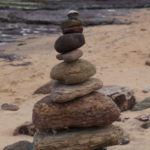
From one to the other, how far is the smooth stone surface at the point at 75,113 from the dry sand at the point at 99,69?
0.99 meters

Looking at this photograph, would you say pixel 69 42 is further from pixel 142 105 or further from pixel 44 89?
pixel 44 89

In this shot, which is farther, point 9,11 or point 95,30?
point 9,11

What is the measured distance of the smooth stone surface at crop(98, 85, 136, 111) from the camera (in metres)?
10.3

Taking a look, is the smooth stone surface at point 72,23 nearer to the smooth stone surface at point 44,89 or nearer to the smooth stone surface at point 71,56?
the smooth stone surface at point 71,56

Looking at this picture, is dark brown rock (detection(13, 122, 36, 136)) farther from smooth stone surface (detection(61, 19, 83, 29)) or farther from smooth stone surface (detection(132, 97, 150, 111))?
smooth stone surface (detection(61, 19, 83, 29))

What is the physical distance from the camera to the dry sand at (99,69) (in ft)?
31.2

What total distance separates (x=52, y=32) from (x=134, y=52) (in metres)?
8.33

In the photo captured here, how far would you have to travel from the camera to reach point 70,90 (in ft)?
23.1

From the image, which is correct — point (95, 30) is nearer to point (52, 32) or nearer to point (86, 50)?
point (52, 32)

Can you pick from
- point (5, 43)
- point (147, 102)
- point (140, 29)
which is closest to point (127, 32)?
point (140, 29)

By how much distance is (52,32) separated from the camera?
2472 cm

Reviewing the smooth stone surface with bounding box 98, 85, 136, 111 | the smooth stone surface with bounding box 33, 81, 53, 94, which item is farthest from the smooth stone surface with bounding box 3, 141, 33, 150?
the smooth stone surface with bounding box 33, 81, 53, 94

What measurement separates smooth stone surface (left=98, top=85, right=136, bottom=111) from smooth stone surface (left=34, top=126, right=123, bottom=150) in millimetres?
3067

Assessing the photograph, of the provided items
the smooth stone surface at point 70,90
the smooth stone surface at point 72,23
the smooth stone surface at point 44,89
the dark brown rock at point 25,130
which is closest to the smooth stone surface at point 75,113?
the smooth stone surface at point 70,90
